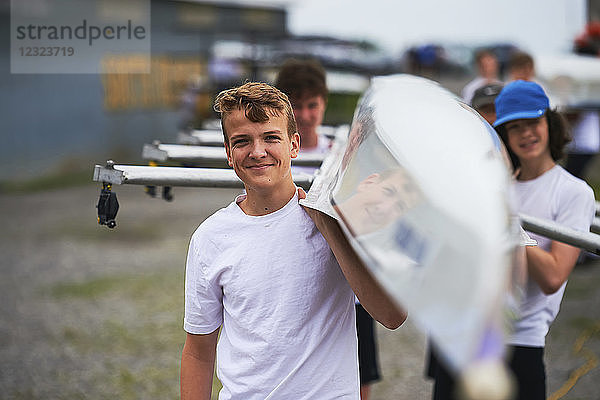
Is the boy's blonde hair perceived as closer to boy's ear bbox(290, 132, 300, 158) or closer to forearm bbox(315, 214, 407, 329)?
boy's ear bbox(290, 132, 300, 158)

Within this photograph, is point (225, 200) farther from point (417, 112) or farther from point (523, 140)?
point (417, 112)

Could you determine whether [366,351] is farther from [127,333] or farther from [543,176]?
[127,333]

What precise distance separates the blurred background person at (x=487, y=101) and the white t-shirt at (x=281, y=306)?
1609mm

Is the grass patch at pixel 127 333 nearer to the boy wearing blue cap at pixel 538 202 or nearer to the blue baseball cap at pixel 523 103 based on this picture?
the boy wearing blue cap at pixel 538 202

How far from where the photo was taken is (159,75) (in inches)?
627

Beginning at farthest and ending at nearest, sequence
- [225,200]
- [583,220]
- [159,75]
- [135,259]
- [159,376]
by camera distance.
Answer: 1. [159,75]
2. [225,200]
3. [135,259]
4. [159,376]
5. [583,220]

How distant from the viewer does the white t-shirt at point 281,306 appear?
1929 mm

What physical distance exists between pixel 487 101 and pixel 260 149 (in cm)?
179

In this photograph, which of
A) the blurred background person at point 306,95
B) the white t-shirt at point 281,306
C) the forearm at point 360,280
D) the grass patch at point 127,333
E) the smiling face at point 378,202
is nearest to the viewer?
the smiling face at point 378,202

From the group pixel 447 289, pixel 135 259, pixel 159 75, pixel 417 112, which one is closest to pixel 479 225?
pixel 447 289

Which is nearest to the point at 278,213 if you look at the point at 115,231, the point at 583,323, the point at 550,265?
the point at 550,265

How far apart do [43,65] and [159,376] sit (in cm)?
1058

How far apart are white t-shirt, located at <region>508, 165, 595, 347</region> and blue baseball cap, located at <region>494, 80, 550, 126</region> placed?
0.25m

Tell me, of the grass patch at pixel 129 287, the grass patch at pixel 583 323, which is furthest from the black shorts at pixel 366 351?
the grass patch at pixel 129 287
